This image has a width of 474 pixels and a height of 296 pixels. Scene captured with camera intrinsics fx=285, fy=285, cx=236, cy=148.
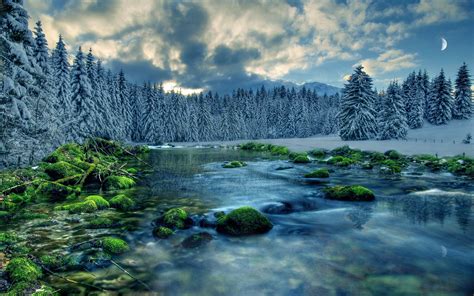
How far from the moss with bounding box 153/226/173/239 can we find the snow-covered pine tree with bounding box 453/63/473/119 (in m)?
73.2

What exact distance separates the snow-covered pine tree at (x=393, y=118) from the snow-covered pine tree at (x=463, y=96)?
77.2 ft

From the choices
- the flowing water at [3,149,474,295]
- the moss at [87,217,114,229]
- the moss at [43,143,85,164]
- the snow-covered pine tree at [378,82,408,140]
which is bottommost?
the flowing water at [3,149,474,295]

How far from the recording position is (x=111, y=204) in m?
11.2

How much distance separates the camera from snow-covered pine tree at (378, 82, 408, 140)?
4684cm

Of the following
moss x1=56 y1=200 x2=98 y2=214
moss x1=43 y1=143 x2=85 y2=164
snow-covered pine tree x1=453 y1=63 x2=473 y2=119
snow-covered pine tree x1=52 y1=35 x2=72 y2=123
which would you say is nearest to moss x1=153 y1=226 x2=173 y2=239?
moss x1=56 y1=200 x2=98 y2=214

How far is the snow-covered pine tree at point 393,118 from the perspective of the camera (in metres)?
46.8

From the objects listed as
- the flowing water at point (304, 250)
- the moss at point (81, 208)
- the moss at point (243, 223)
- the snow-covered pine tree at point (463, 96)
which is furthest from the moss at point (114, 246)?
the snow-covered pine tree at point (463, 96)

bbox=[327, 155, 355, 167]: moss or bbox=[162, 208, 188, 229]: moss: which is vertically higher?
bbox=[327, 155, 355, 167]: moss

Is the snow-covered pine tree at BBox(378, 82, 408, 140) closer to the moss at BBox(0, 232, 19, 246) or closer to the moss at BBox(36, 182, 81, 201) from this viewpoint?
the moss at BBox(36, 182, 81, 201)

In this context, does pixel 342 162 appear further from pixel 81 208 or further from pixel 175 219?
pixel 81 208

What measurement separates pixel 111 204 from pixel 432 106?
7005 cm

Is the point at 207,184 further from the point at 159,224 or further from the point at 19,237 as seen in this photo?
the point at 19,237

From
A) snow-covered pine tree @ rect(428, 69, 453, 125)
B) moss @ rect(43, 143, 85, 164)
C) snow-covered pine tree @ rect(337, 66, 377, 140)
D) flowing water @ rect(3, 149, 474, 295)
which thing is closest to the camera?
flowing water @ rect(3, 149, 474, 295)

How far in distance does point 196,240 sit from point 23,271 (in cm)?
395
